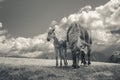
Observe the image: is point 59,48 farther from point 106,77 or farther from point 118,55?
point 118,55

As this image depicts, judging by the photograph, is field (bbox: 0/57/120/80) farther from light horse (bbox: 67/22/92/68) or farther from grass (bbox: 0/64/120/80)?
light horse (bbox: 67/22/92/68)

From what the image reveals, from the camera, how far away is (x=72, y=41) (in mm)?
30047

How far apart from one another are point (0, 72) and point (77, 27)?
9408 millimetres

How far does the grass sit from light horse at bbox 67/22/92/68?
4.96ft

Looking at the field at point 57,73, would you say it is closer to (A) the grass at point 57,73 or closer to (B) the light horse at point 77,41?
(A) the grass at point 57,73

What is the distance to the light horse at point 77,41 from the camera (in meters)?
29.5

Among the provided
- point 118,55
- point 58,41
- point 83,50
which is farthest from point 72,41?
point 118,55

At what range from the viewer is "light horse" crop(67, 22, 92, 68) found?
29.5 metres

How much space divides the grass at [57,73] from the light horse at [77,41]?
1512 mm

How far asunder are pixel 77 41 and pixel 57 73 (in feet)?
12.5

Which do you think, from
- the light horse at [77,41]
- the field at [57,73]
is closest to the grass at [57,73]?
the field at [57,73]

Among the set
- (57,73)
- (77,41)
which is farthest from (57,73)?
(77,41)

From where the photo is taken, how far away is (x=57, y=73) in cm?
3009

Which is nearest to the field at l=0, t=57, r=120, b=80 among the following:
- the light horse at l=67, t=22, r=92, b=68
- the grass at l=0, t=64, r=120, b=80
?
the grass at l=0, t=64, r=120, b=80
